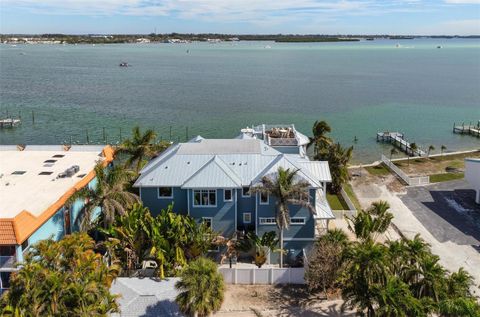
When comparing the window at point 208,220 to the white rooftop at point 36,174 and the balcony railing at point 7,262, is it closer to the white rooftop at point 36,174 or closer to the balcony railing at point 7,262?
the white rooftop at point 36,174

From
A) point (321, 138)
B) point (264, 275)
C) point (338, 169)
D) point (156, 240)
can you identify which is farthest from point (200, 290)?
point (321, 138)

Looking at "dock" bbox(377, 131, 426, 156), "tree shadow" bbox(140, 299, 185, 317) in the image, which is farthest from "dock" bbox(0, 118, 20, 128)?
"tree shadow" bbox(140, 299, 185, 317)

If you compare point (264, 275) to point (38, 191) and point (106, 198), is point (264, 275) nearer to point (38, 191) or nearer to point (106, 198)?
point (106, 198)

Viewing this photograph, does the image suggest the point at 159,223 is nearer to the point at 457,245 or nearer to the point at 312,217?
the point at 312,217

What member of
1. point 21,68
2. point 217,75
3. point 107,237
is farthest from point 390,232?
point 21,68

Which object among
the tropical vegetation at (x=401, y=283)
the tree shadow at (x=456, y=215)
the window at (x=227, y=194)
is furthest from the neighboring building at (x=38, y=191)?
the tree shadow at (x=456, y=215)

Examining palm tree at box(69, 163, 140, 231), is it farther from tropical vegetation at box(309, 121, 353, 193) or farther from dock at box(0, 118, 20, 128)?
dock at box(0, 118, 20, 128)
